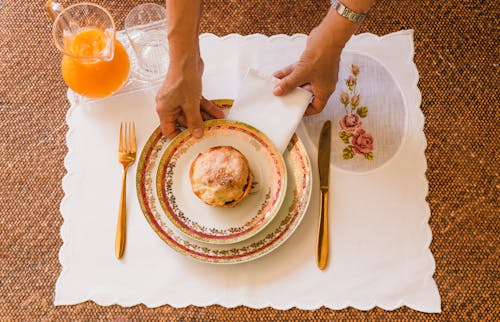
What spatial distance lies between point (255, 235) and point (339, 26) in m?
0.39

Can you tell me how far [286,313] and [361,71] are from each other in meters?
0.50

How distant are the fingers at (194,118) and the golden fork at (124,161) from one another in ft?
0.42

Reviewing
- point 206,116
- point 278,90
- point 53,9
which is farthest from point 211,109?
point 53,9

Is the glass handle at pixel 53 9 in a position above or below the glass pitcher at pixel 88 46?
above

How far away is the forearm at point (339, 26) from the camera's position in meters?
0.81

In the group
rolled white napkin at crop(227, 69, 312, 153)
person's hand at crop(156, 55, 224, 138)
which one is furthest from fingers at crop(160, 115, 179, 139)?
rolled white napkin at crop(227, 69, 312, 153)

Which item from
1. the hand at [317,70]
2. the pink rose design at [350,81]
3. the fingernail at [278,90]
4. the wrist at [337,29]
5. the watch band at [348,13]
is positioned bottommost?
the pink rose design at [350,81]

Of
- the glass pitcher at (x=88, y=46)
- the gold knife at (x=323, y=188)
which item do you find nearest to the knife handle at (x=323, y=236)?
the gold knife at (x=323, y=188)

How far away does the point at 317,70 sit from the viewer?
33.7 inches

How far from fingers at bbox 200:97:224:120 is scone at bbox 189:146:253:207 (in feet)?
0.28

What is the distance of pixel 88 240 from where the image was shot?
0.88 m

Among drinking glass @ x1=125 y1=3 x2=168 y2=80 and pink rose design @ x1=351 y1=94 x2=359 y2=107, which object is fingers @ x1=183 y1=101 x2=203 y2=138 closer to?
drinking glass @ x1=125 y1=3 x2=168 y2=80

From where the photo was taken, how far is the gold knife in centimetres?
85

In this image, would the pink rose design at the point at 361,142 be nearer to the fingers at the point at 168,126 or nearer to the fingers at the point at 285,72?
the fingers at the point at 285,72
